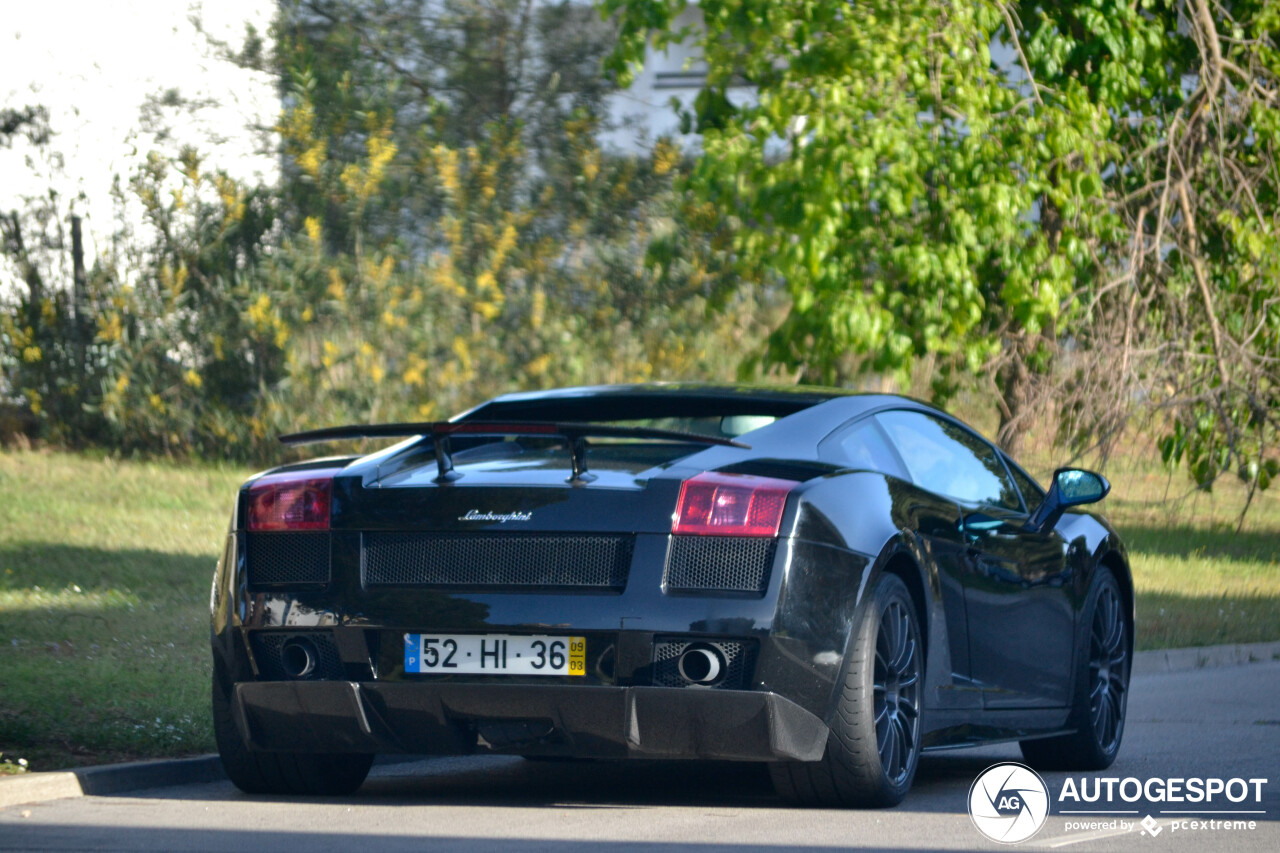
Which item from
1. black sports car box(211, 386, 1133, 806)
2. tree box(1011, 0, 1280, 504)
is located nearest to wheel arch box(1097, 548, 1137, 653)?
black sports car box(211, 386, 1133, 806)

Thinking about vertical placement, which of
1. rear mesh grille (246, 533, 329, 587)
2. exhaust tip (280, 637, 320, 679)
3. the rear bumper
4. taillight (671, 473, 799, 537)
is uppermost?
taillight (671, 473, 799, 537)

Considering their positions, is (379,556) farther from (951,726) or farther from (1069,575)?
(1069,575)

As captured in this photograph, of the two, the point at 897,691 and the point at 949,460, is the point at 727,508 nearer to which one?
the point at 897,691

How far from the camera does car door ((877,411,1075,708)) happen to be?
20.2 feet

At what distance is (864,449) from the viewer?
585cm

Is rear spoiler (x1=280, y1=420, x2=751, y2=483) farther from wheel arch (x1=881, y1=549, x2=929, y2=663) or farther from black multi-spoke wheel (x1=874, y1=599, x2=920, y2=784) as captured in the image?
black multi-spoke wheel (x1=874, y1=599, x2=920, y2=784)

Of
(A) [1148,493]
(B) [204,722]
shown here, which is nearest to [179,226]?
(A) [1148,493]

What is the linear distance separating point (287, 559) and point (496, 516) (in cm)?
67

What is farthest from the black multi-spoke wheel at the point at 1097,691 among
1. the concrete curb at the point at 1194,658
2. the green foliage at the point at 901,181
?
the green foliage at the point at 901,181

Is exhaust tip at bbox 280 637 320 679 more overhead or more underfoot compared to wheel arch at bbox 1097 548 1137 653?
more overhead

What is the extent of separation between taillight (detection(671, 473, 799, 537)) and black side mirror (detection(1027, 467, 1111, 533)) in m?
1.93

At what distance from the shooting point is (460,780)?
21.5 feet

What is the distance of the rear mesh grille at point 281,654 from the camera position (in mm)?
5262
